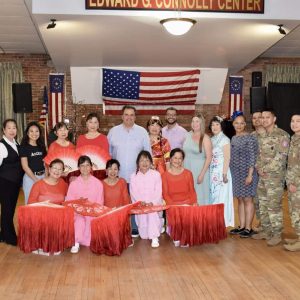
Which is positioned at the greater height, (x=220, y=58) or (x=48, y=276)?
(x=220, y=58)

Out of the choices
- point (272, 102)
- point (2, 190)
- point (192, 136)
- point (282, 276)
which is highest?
point (272, 102)

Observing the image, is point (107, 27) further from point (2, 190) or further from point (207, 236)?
point (207, 236)

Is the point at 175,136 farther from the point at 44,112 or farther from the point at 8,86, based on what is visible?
the point at 8,86

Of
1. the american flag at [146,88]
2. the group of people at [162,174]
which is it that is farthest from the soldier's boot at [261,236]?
the american flag at [146,88]

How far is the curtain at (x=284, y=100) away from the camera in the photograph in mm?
10375

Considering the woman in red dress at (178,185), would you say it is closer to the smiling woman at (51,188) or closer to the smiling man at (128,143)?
the smiling man at (128,143)

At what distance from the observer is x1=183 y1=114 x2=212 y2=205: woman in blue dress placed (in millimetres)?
5141

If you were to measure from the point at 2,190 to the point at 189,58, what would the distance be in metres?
5.11

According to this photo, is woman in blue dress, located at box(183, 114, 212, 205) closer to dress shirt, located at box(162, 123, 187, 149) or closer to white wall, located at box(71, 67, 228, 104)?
dress shirt, located at box(162, 123, 187, 149)

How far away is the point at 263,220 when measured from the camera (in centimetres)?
500

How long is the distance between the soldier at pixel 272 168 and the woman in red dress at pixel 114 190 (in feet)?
4.71


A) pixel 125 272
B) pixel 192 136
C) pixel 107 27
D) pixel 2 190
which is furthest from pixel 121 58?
pixel 125 272

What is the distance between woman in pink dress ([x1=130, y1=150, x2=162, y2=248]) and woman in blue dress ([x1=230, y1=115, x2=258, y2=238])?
2.87 ft

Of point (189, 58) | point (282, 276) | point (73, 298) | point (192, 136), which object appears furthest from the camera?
point (189, 58)
